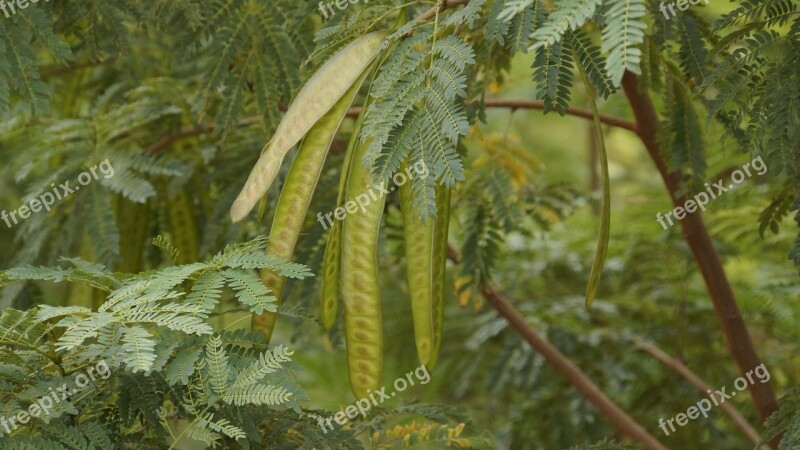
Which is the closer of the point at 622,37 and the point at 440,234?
the point at 622,37

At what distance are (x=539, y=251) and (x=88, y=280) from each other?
A: 8.59 ft

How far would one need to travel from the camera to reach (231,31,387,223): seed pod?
1.74m

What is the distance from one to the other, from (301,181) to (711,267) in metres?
1.12

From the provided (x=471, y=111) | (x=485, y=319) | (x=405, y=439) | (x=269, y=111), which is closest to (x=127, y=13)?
(x=269, y=111)

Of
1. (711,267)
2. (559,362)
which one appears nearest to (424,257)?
(711,267)

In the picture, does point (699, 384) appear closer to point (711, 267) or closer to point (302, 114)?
point (711, 267)

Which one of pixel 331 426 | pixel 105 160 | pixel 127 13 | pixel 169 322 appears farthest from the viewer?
pixel 105 160

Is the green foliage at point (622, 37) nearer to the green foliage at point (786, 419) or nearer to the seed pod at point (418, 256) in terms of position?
the seed pod at point (418, 256)

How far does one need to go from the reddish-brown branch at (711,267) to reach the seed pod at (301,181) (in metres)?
0.85

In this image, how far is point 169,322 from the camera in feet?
5.15

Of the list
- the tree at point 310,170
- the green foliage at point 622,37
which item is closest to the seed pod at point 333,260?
the tree at point 310,170

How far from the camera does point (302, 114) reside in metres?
1.75

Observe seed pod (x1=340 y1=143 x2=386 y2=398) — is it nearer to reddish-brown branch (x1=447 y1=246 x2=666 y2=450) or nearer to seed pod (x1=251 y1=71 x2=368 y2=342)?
seed pod (x1=251 y1=71 x2=368 y2=342)

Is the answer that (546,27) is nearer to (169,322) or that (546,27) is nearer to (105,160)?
(169,322)
